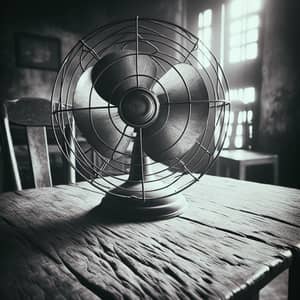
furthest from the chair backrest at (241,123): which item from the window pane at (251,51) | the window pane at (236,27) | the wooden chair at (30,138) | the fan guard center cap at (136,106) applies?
the fan guard center cap at (136,106)

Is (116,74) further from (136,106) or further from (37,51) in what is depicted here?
(37,51)

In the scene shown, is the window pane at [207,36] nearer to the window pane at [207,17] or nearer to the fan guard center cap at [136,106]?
the window pane at [207,17]

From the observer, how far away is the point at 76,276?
50 centimetres

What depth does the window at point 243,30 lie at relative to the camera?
13.1ft

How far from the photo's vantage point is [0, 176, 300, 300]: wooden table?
46cm

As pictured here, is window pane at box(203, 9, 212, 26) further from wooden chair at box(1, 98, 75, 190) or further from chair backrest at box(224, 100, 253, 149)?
wooden chair at box(1, 98, 75, 190)

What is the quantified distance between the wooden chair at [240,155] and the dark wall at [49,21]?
9.44 ft

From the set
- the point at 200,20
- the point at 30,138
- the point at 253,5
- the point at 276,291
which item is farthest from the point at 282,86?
the point at 30,138

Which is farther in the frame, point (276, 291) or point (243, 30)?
point (243, 30)

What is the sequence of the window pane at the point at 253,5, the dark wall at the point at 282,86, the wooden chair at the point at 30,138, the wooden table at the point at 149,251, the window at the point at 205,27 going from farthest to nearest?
the window at the point at 205,27 < the window pane at the point at 253,5 < the dark wall at the point at 282,86 < the wooden chair at the point at 30,138 < the wooden table at the point at 149,251

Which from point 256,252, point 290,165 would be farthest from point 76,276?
point 290,165

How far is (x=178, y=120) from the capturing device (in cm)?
85

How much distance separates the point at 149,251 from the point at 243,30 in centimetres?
436

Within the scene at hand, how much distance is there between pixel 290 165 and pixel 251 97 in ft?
3.87
